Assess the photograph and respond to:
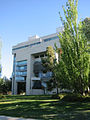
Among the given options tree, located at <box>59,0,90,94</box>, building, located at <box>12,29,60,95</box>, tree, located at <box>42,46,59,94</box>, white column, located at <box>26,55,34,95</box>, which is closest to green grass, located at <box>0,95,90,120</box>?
tree, located at <box>59,0,90,94</box>

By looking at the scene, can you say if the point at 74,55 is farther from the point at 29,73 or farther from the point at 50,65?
the point at 29,73

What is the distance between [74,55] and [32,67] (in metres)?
42.8

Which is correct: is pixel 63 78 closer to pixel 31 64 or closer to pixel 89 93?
pixel 89 93

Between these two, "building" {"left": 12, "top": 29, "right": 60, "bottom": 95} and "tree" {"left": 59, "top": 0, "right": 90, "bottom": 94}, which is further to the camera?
"building" {"left": 12, "top": 29, "right": 60, "bottom": 95}

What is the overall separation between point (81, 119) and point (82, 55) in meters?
7.24

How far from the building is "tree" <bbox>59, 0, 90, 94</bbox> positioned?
33.1m

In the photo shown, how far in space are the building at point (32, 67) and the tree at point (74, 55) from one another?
3306 centimetres

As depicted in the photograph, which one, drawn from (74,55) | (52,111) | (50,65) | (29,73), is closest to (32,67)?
(29,73)

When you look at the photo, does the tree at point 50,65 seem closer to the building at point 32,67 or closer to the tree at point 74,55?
the tree at point 74,55

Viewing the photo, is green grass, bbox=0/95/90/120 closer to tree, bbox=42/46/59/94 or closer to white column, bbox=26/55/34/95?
tree, bbox=42/46/59/94

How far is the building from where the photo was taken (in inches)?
1984

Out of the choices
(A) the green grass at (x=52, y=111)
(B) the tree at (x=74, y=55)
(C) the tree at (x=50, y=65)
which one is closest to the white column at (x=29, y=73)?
(C) the tree at (x=50, y=65)

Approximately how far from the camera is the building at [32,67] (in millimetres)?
50406

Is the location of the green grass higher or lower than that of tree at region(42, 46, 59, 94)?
lower
